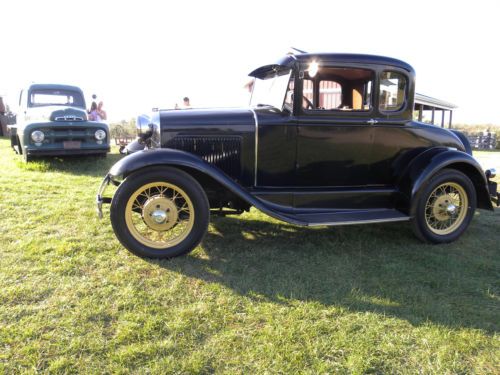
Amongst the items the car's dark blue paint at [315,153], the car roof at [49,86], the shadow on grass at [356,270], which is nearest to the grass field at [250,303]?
the shadow on grass at [356,270]

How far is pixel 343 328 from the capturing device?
8.30 feet

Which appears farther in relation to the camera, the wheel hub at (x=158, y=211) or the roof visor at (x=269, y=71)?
the roof visor at (x=269, y=71)

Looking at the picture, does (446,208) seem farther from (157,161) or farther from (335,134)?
(157,161)

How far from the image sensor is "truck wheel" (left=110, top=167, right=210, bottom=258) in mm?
3389

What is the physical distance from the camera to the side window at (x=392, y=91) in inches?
161

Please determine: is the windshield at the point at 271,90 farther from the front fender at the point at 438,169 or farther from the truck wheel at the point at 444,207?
the truck wheel at the point at 444,207

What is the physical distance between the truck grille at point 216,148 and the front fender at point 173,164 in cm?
34

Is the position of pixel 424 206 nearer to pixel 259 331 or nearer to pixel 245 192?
pixel 245 192

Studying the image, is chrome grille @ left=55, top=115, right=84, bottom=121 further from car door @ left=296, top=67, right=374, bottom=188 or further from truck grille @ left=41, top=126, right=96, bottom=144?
car door @ left=296, top=67, right=374, bottom=188

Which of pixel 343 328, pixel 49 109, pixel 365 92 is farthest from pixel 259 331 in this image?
pixel 49 109

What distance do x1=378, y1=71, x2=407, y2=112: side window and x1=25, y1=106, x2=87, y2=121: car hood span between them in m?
6.99

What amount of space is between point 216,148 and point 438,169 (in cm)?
244

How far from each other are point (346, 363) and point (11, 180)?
6577 mm

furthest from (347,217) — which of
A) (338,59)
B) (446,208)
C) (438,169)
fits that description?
(338,59)
